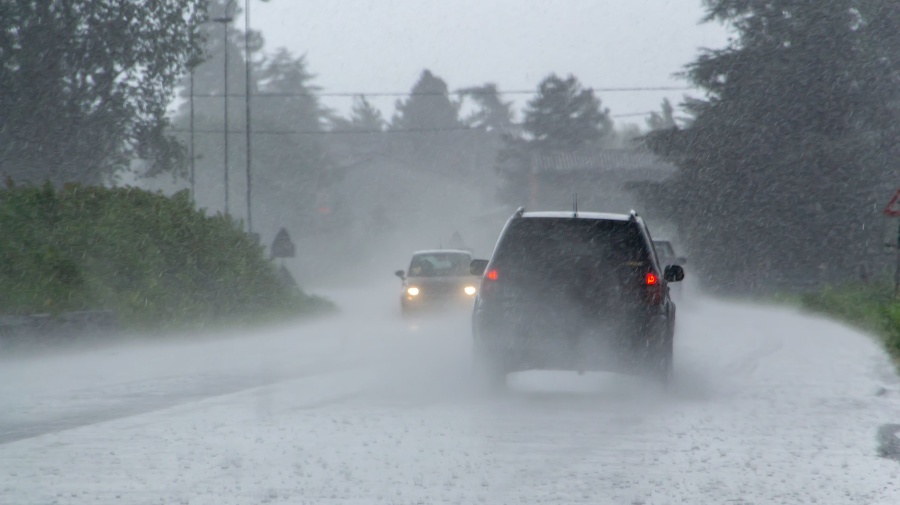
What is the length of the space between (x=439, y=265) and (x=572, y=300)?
47.2ft

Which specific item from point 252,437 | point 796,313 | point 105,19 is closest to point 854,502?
point 252,437

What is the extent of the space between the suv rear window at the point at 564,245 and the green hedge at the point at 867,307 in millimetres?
5944

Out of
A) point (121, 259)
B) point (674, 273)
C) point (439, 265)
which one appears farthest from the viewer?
point (439, 265)

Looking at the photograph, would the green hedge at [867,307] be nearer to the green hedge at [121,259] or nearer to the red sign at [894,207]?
the red sign at [894,207]

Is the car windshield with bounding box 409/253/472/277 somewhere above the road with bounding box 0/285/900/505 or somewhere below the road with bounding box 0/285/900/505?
above

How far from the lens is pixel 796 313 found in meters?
30.8

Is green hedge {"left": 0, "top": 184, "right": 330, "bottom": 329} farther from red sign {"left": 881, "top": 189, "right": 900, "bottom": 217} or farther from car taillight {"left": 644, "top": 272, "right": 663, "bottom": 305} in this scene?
red sign {"left": 881, "top": 189, "right": 900, "bottom": 217}

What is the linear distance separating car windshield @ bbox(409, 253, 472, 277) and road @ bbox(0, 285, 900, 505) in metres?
8.14

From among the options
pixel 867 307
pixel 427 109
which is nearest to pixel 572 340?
pixel 867 307

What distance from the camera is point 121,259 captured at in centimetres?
2186

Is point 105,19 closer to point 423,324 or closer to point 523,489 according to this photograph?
point 423,324

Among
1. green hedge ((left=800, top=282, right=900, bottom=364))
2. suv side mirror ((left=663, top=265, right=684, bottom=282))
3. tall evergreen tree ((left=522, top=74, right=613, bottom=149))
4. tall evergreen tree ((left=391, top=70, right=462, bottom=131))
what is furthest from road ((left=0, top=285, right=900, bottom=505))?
tall evergreen tree ((left=391, top=70, right=462, bottom=131))

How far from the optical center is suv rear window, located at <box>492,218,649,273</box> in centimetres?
1195

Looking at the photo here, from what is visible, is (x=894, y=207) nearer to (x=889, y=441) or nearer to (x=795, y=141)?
(x=889, y=441)
